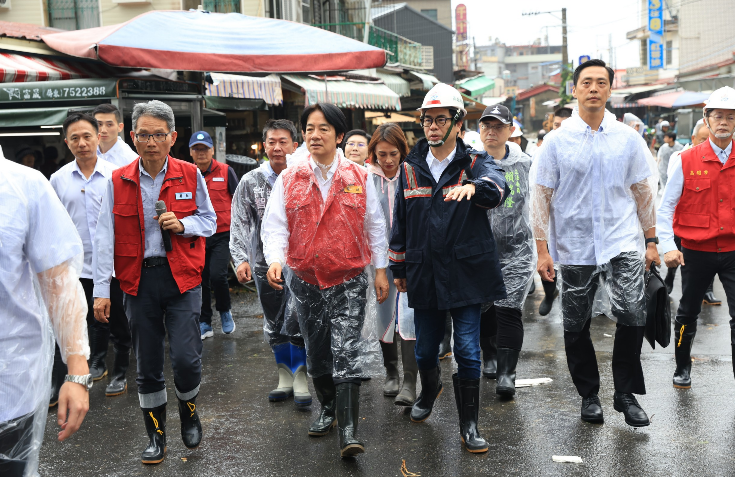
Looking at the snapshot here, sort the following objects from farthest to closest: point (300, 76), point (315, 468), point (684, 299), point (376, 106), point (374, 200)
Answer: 1. point (376, 106)
2. point (300, 76)
3. point (684, 299)
4. point (374, 200)
5. point (315, 468)

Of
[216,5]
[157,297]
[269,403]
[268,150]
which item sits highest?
[216,5]

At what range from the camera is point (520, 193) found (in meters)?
6.07

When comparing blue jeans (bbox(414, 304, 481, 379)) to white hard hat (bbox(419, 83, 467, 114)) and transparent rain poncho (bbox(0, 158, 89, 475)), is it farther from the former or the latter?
transparent rain poncho (bbox(0, 158, 89, 475))

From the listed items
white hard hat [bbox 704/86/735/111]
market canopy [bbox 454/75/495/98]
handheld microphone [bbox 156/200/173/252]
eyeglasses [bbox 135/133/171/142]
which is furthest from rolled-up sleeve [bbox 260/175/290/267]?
market canopy [bbox 454/75/495/98]

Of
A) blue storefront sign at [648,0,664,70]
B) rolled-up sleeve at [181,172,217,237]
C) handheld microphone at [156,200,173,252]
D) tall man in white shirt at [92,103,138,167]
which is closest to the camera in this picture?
handheld microphone at [156,200,173,252]

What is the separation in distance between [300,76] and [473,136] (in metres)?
6.24

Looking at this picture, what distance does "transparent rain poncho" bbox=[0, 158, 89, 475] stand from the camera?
2494mm

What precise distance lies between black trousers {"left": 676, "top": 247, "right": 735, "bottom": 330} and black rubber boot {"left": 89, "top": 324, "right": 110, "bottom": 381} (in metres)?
4.55

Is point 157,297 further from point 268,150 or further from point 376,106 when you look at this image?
point 376,106

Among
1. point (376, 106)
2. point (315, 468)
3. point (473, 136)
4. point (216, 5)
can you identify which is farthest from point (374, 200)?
point (216, 5)

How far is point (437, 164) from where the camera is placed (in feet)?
15.5

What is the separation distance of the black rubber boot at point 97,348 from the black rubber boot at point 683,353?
4512mm

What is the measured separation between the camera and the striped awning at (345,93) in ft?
41.7

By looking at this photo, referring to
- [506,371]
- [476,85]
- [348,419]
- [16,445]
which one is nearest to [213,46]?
[506,371]
